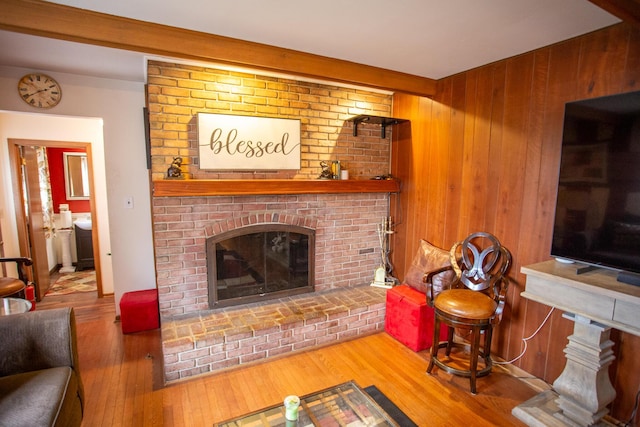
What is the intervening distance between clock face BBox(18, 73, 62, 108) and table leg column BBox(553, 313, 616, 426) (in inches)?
171

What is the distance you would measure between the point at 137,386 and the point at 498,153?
3.19m

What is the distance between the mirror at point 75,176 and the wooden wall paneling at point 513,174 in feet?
19.3

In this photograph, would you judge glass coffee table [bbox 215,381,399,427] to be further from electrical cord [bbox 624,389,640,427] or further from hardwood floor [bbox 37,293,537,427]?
electrical cord [bbox 624,389,640,427]

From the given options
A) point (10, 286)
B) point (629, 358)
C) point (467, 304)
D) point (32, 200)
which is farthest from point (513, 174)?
point (32, 200)

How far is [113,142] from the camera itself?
3.17 metres

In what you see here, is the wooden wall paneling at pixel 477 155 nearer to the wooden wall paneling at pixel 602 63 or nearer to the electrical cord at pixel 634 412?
the wooden wall paneling at pixel 602 63

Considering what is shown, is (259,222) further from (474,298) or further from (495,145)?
(495,145)

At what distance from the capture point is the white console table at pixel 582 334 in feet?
5.34

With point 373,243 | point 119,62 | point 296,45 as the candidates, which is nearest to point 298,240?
point 373,243

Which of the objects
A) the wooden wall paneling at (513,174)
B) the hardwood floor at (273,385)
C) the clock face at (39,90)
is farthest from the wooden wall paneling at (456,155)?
the clock face at (39,90)

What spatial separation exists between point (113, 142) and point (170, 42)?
5.39 ft

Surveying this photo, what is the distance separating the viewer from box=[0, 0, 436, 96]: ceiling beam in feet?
5.58

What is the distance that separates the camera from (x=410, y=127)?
335 cm

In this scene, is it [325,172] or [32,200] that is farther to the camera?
[32,200]
